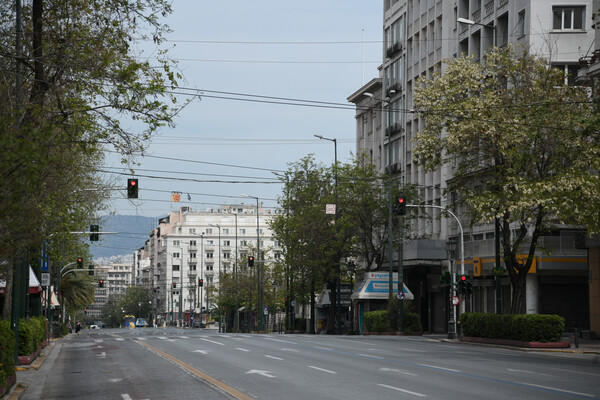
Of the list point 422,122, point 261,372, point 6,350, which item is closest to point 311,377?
point 261,372

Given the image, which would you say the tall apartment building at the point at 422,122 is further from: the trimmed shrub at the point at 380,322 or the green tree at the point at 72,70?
the green tree at the point at 72,70

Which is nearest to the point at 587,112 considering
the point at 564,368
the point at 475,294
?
the point at 564,368

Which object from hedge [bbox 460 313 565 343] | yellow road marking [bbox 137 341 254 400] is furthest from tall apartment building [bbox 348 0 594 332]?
yellow road marking [bbox 137 341 254 400]

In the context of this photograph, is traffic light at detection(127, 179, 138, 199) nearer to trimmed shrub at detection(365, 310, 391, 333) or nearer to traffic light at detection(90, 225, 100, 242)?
traffic light at detection(90, 225, 100, 242)

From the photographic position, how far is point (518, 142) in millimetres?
36719

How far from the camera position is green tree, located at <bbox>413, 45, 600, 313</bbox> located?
3534 centimetres

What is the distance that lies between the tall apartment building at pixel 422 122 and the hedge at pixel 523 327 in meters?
4.08

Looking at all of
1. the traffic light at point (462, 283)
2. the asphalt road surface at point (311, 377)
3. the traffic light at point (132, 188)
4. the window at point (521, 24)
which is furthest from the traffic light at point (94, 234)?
the window at point (521, 24)

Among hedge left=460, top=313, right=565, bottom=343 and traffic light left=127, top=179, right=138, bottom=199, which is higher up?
traffic light left=127, top=179, right=138, bottom=199

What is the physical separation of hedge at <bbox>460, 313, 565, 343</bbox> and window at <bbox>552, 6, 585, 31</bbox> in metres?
18.2

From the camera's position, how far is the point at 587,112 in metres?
32.8

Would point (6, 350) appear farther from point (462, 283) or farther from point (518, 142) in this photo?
point (462, 283)

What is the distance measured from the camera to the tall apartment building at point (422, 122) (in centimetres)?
4906

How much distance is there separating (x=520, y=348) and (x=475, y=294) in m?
20.9
